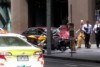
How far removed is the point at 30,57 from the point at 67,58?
35.2 feet

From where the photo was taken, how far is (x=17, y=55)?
12.7m

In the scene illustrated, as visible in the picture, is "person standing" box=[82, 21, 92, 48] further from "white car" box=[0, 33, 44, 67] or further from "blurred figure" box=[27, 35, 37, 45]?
"white car" box=[0, 33, 44, 67]

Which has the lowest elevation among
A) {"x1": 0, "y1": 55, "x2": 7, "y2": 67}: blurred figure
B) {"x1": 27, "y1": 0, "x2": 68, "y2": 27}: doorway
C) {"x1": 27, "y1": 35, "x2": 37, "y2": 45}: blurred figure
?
{"x1": 27, "y1": 35, "x2": 37, "y2": 45}: blurred figure

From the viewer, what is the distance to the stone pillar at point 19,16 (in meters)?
41.5

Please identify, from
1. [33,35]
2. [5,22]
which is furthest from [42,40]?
[5,22]

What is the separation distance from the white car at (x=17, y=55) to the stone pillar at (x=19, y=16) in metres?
28.1

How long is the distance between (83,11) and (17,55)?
22192 millimetres

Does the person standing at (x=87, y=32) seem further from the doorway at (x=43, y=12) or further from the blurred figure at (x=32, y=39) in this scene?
the doorway at (x=43, y=12)

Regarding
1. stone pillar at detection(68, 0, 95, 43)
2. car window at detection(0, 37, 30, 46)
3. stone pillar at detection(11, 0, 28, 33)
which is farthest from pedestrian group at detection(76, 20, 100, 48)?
car window at detection(0, 37, 30, 46)

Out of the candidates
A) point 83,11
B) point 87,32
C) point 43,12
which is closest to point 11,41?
point 87,32

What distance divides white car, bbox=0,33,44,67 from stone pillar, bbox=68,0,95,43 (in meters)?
21.0

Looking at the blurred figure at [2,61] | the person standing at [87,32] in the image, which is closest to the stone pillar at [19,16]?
the person standing at [87,32]

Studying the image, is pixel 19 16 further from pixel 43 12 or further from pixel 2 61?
pixel 2 61

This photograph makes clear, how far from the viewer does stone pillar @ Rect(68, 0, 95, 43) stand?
3422 cm
